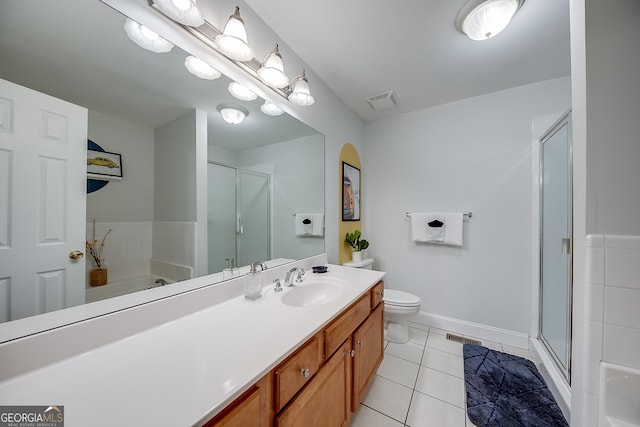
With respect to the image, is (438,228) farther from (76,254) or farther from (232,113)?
(76,254)

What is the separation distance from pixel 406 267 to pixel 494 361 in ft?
3.27

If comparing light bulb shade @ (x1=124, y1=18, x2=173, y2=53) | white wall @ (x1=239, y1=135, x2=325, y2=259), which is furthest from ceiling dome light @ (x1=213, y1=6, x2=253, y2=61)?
white wall @ (x1=239, y1=135, x2=325, y2=259)

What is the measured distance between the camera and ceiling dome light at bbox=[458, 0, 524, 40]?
1.15 meters

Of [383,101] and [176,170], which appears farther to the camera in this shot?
[383,101]

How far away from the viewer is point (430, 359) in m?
1.75

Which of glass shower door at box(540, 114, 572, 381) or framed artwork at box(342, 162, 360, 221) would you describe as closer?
glass shower door at box(540, 114, 572, 381)

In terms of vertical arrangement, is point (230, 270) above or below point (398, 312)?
above

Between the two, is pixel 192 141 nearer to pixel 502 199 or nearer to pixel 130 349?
pixel 130 349

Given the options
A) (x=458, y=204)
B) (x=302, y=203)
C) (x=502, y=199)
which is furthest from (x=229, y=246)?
(x=502, y=199)

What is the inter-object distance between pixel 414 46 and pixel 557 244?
1.81 meters

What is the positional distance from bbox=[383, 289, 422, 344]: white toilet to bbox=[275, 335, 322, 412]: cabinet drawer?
1.21 metres

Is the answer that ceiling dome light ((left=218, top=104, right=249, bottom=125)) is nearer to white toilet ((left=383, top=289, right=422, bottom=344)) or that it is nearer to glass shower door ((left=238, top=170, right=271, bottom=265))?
glass shower door ((left=238, top=170, right=271, bottom=265))

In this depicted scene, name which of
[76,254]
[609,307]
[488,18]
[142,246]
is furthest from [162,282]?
[488,18]

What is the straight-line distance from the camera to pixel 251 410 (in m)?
0.56
